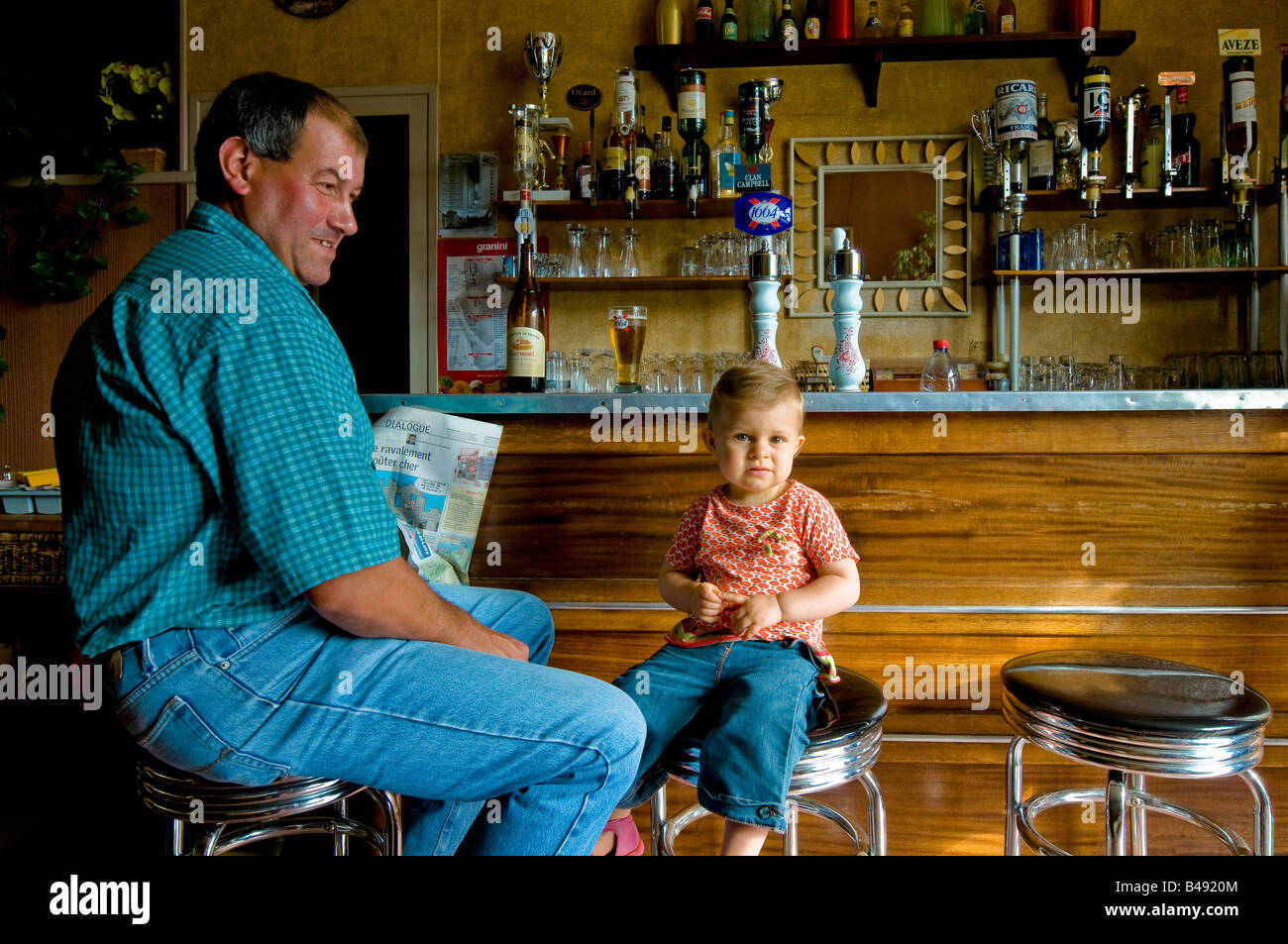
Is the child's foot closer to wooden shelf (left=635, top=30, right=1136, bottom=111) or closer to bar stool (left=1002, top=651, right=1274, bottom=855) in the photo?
bar stool (left=1002, top=651, right=1274, bottom=855)

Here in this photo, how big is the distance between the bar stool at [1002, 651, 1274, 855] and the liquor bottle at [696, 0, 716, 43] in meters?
3.04

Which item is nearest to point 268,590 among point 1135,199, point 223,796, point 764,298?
point 223,796

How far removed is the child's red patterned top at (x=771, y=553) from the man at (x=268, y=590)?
31 centimetres

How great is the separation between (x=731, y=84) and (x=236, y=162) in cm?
303

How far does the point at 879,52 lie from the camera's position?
349 cm

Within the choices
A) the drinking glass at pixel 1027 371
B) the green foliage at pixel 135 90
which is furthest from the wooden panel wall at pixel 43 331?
the drinking glass at pixel 1027 371

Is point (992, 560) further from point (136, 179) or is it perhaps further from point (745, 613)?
point (136, 179)

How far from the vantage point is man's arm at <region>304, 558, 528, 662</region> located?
1.00m

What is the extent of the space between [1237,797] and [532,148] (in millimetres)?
3129

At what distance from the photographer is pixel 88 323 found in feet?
3.55

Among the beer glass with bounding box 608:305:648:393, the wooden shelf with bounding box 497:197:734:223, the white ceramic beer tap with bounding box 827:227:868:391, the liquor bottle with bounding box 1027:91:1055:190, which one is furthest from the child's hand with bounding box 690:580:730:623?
the liquor bottle with bounding box 1027:91:1055:190

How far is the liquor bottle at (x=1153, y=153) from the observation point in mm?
3447
